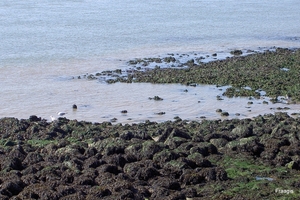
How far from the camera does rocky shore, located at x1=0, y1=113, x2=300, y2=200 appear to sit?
11266 mm

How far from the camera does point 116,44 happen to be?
1810 inches

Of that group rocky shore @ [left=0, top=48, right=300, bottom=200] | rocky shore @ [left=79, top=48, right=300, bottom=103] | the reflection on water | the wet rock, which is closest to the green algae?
rocky shore @ [left=79, top=48, right=300, bottom=103]

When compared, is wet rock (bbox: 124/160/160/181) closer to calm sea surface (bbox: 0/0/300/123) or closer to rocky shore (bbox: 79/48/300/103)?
calm sea surface (bbox: 0/0/300/123)

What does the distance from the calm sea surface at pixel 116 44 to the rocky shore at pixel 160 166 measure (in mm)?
7285

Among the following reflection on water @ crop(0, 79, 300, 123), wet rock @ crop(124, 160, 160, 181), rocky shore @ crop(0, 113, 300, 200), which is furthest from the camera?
reflection on water @ crop(0, 79, 300, 123)

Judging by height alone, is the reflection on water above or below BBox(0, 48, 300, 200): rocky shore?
below

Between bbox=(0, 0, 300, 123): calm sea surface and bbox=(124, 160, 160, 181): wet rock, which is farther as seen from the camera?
bbox=(0, 0, 300, 123): calm sea surface

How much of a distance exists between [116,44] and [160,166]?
1326 inches

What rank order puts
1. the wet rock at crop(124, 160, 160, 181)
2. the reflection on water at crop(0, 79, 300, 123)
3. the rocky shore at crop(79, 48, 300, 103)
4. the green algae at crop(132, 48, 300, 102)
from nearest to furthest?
the wet rock at crop(124, 160, 160, 181) → the reflection on water at crop(0, 79, 300, 123) → the green algae at crop(132, 48, 300, 102) → the rocky shore at crop(79, 48, 300, 103)

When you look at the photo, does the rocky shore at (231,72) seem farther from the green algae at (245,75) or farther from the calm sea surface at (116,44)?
the calm sea surface at (116,44)

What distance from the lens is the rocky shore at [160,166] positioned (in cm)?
1127

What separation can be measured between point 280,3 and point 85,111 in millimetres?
74214

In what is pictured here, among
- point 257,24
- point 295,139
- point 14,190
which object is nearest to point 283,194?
point 295,139

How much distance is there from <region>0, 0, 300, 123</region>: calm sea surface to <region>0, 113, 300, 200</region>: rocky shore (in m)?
7.28
